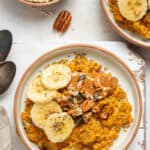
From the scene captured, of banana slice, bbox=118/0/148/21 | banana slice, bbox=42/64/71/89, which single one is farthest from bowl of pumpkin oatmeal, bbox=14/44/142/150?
banana slice, bbox=118/0/148/21

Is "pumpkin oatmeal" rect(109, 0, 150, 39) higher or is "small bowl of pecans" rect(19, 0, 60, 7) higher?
"small bowl of pecans" rect(19, 0, 60, 7)

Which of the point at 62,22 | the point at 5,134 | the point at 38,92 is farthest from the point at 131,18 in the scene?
the point at 5,134

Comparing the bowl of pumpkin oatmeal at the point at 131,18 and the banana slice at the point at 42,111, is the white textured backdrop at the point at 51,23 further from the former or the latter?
the banana slice at the point at 42,111

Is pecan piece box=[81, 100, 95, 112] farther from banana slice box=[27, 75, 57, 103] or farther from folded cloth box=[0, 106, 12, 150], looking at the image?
folded cloth box=[0, 106, 12, 150]

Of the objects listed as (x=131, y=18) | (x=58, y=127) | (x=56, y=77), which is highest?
(x=131, y=18)

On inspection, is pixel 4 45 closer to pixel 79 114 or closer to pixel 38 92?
pixel 38 92

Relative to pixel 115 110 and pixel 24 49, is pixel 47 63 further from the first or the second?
pixel 115 110
